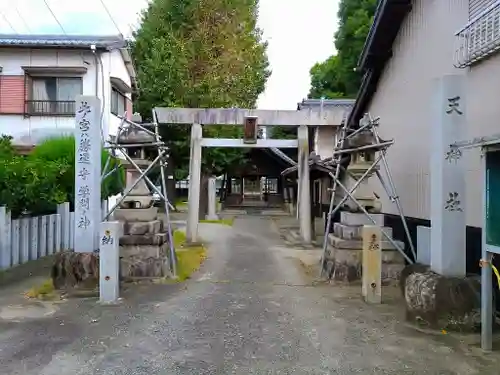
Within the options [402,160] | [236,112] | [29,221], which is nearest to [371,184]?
[402,160]

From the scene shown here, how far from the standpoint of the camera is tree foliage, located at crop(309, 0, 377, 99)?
96.9ft

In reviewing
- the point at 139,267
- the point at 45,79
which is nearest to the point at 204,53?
the point at 45,79

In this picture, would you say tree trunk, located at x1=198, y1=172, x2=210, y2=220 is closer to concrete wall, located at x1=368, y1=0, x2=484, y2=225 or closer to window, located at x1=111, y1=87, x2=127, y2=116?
window, located at x1=111, y1=87, x2=127, y2=116

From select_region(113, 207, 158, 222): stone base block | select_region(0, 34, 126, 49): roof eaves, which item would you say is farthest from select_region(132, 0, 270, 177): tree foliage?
select_region(113, 207, 158, 222): stone base block

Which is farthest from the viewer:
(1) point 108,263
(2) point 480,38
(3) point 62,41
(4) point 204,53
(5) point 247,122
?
(4) point 204,53

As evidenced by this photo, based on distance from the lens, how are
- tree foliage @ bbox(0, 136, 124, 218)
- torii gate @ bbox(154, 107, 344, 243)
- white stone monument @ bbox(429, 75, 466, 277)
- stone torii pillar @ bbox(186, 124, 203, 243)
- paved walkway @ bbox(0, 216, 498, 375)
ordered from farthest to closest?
stone torii pillar @ bbox(186, 124, 203, 243) → torii gate @ bbox(154, 107, 344, 243) → tree foliage @ bbox(0, 136, 124, 218) → white stone monument @ bbox(429, 75, 466, 277) → paved walkway @ bbox(0, 216, 498, 375)

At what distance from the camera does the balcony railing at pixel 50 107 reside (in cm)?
2098

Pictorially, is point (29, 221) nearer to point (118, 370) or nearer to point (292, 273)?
point (292, 273)

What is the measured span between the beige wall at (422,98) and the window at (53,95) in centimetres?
1273

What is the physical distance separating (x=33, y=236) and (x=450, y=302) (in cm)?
1012

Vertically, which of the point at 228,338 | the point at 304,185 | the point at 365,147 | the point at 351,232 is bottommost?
the point at 228,338

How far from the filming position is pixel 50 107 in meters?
21.1

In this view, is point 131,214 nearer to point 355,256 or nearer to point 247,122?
point 355,256

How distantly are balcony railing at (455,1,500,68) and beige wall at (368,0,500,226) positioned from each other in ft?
0.57
